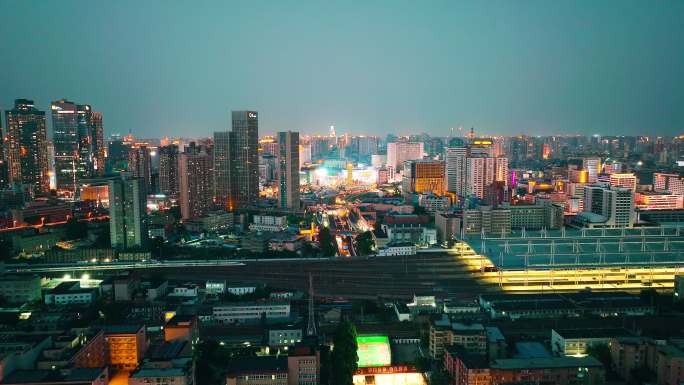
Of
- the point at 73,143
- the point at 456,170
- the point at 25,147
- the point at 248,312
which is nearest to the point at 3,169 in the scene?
the point at 25,147

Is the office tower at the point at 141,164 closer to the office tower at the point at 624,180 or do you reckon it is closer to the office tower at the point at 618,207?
the office tower at the point at 618,207

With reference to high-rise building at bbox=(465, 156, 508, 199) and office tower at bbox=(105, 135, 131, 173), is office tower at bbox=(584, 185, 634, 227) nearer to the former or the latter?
high-rise building at bbox=(465, 156, 508, 199)

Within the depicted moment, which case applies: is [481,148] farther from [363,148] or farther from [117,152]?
[363,148]

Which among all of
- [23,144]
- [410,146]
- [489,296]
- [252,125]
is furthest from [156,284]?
[410,146]

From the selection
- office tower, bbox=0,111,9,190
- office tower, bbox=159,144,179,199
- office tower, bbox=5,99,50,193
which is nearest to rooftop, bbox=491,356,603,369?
office tower, bbox=159,144,179,199

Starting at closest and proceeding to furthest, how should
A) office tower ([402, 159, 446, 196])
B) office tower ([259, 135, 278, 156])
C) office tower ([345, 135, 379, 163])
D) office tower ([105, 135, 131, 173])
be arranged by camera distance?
office tower ([402, 159, 446, 196])
office tower ([105, 135, 131, 173])
office tower ([259, 135, 278, 156])
office tower ([345, 135, 379, 163])

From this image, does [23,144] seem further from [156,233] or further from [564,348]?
[564,348]
